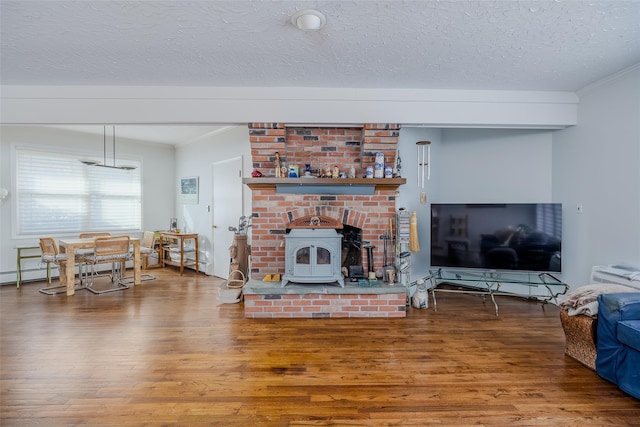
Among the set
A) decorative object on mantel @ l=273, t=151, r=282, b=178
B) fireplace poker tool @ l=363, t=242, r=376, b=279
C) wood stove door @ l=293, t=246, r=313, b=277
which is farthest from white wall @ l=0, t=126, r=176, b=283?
fireplace poker tool @ l=363, t=242, r=376, b=279

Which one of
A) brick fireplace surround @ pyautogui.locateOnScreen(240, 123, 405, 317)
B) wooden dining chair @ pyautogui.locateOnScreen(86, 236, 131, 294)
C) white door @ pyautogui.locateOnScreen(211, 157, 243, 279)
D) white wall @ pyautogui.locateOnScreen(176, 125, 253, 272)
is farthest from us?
white door @ pyautogui.locateOnScreen(211, 157, 243, 279)

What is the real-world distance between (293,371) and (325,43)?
95.4 inches

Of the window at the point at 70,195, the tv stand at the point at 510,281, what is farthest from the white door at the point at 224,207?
the tv stand at the point at 510,281

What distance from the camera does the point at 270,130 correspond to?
→ 309 centimetres

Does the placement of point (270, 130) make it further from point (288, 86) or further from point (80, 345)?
point (80, 345)

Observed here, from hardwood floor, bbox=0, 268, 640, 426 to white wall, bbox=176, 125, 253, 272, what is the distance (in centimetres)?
187

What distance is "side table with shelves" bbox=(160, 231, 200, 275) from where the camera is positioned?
4.90m

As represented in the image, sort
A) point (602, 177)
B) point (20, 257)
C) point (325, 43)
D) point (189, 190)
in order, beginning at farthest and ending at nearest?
point (189, 190)
point (20, 257)
point (602, 177)
point (325, 43)

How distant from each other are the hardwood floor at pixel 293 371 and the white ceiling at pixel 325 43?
2.40 metres

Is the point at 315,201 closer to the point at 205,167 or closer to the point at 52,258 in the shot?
the point at 205,167

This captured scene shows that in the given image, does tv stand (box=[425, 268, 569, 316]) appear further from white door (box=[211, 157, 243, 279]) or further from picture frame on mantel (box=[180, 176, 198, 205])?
picture frame on mantel (box=[180, 176, 198, 205])

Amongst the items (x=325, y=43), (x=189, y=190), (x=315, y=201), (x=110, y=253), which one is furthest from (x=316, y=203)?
(x=189, y=190)

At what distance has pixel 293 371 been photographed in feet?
6.69

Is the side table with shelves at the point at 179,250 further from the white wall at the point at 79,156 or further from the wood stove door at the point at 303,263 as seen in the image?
the wood stove door at the point at 303,263
